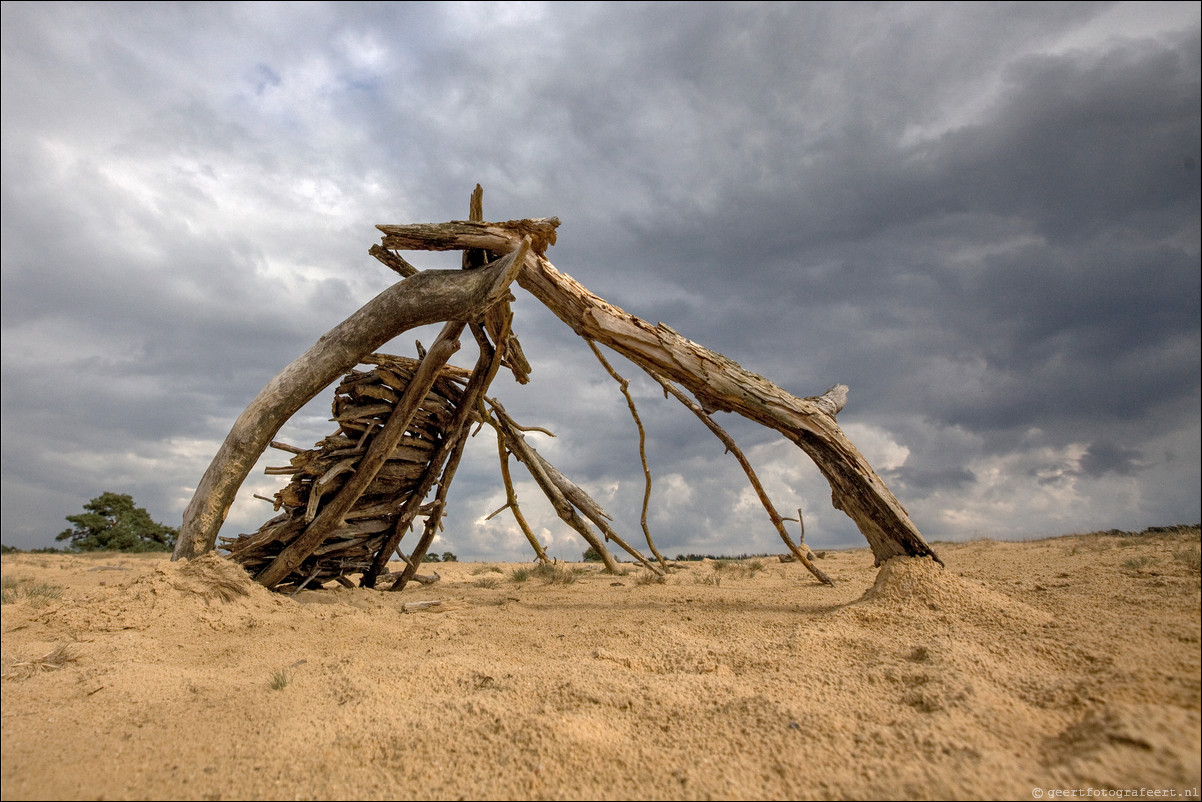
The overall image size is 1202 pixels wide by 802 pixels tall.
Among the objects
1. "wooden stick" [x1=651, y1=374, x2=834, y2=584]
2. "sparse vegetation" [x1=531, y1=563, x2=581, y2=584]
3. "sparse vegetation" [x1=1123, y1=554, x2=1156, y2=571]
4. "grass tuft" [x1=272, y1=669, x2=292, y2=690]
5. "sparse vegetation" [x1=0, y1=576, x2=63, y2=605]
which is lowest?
"grass tuft" [x1=272, y1=669, x2=292, y2=690]

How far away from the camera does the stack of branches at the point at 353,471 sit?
221 inches

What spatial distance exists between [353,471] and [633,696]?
3926mm

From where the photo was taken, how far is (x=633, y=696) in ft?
9.45

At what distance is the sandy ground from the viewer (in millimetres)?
2184

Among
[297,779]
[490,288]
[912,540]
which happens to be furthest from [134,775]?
[912,540]

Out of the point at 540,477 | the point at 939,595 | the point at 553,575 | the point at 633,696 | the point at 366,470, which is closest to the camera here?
the point at 633,696

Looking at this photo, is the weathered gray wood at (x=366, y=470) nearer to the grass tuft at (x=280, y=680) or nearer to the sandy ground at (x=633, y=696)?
the sandy ground at (x=633, y=696)

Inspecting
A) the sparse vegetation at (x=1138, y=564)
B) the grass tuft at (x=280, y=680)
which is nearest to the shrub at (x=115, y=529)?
the grass tuft at (x=280, y=680)

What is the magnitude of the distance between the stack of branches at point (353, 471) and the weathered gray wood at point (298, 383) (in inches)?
9.6

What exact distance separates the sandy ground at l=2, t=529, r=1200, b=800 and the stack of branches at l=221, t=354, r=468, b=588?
3.11ft

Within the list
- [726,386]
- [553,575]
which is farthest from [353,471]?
[726,386]

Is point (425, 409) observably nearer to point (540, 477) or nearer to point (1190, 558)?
point (540, 477)

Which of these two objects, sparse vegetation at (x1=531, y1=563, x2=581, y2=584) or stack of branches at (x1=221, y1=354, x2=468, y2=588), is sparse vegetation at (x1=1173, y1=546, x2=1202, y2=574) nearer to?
sparse vegetation at (x1=531, y1=563, x2=581, y2=584)

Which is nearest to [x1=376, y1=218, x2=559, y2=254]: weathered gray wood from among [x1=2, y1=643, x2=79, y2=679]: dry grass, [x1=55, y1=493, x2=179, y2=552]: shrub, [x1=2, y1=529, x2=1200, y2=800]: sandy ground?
[x1=2, y1=529, x2=1200, y2=800]: sandy ground
